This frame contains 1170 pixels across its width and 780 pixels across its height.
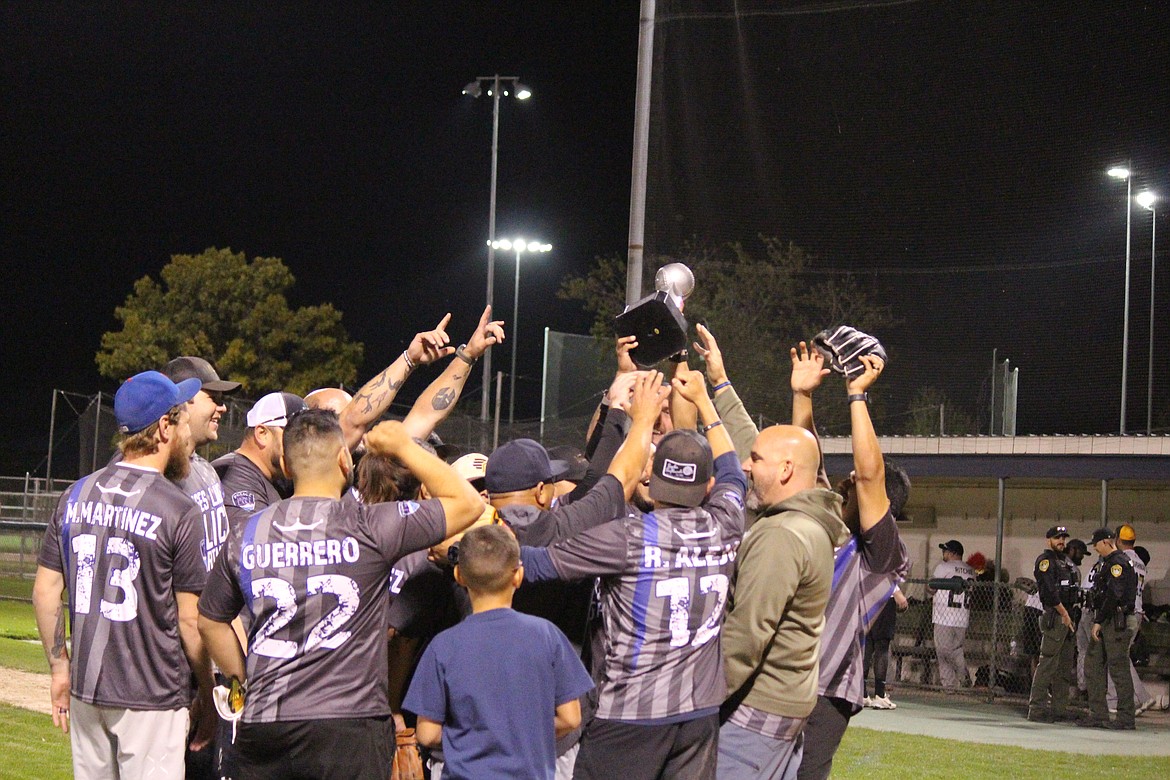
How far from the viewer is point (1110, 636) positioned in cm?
1299

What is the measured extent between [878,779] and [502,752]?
590 centimetres

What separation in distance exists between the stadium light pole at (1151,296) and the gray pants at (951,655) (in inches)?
129

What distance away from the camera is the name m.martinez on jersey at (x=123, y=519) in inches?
168

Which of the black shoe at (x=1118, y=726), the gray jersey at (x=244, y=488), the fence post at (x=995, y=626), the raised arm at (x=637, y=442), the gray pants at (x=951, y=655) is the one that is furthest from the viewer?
the gray pants at (x=951, y=655)

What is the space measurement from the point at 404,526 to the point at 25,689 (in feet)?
28.9

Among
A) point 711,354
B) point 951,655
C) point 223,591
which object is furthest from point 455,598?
point 951,655

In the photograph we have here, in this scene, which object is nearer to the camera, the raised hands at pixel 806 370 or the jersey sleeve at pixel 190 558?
the jersey sleeve at pixel 190 558

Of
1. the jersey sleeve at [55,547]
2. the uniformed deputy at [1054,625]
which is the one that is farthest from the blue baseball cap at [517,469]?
the uniformed deputy at [1054,625]

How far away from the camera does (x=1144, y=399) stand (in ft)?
45.1

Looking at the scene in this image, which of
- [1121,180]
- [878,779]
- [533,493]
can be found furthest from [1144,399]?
[533,493]

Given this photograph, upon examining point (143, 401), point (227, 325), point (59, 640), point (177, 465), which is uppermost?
point (227, 325)

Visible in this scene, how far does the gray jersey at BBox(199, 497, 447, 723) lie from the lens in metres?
3.73

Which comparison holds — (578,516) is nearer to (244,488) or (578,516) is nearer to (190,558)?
(190,558)

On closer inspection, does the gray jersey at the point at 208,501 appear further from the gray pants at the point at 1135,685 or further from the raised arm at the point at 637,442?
the gray pants at the point at 1135,685
